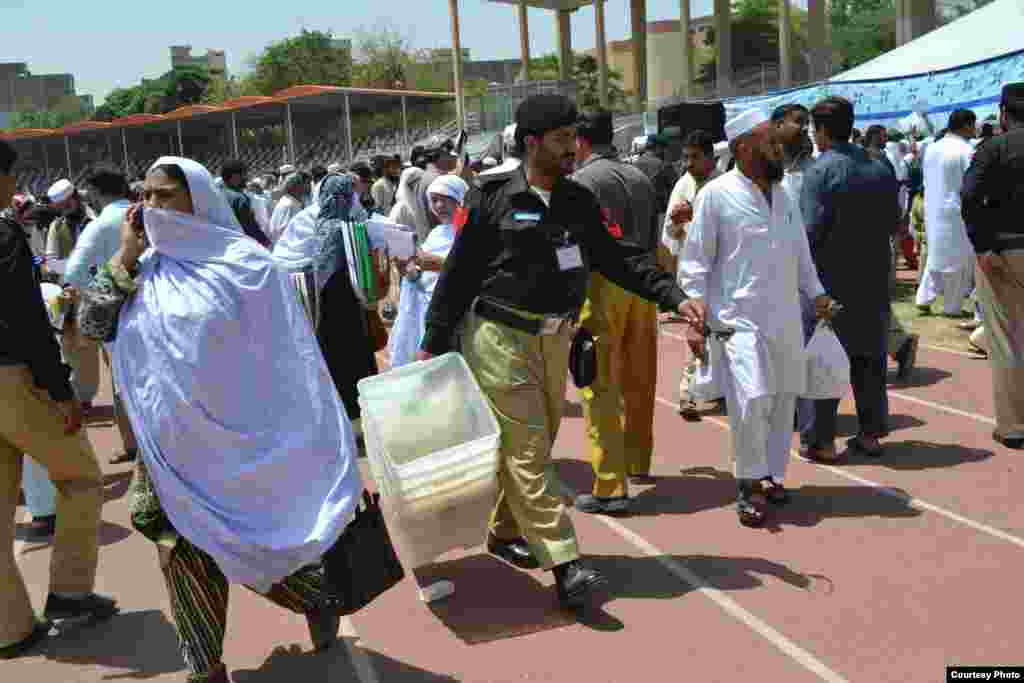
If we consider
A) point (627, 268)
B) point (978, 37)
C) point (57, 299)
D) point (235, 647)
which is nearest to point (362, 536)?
point (235, 647)

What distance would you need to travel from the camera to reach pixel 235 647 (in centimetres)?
446

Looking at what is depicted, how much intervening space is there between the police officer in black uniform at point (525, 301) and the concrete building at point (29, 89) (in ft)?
415

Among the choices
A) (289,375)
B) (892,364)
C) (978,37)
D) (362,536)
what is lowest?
(892,364)

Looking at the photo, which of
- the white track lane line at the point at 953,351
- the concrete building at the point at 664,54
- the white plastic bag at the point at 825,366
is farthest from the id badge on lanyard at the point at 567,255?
the concrete building at the point at 664,54

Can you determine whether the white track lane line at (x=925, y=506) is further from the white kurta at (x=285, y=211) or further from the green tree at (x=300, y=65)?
the green tree at (x=300, y=65)

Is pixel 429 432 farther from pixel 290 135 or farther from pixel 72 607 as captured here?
pixel 290 135

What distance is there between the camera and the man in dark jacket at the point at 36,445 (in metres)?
4.31

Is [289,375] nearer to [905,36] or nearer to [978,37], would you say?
[978,37]

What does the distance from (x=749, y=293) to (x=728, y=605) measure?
162cm

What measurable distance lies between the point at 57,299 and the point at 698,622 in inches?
174

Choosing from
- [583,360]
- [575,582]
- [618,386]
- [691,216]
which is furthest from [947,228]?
[575,582]

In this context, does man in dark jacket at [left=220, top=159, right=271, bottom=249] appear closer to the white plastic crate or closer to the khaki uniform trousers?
the white plastic crate

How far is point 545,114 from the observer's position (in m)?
4.59

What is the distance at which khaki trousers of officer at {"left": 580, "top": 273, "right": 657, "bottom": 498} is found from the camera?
5.61m
